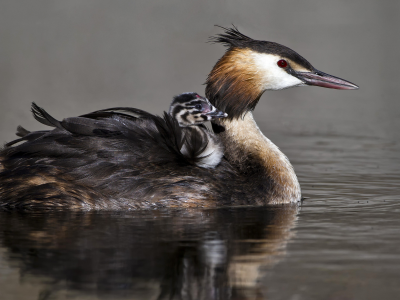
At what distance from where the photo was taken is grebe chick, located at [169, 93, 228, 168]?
23.5 ft

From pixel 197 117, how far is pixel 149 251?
7.57ft

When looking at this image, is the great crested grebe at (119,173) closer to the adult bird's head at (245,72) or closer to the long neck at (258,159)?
the long neck at (258,159)

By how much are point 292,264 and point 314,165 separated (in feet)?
17.2

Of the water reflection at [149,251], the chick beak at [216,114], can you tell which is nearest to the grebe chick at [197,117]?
the chick beak at [216,114]

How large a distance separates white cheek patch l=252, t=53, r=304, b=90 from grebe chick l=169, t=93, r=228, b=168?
28.4 inches

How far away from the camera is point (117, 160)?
6855 mm

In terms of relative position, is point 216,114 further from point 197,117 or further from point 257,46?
point 257,46

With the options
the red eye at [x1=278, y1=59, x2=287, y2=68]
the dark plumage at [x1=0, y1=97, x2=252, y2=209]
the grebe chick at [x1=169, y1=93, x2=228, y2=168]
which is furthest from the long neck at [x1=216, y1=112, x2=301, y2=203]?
the red eye at [x1=278, y1=59, x2=287, y2=68]

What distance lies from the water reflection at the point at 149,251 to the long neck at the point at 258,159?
433 millimetres

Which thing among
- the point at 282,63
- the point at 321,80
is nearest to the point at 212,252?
the point at 282,63

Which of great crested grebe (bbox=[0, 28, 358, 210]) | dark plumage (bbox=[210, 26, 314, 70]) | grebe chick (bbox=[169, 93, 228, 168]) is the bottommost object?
great crested grebe (bbox=[0, 28, 358, 210])

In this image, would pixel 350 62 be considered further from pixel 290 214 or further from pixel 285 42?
pixel 290 214

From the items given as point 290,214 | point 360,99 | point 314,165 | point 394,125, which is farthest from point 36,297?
point 360,99

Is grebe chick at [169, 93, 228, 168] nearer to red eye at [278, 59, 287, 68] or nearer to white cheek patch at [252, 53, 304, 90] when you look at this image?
white cheek patch at [252, 53, 304, 90]
